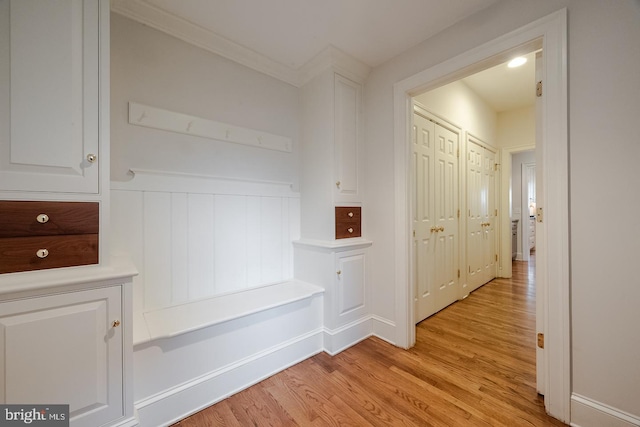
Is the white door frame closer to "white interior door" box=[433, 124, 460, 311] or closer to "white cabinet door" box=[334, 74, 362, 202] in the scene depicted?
"white cabinet door" box=[334, 74, 362, 202]

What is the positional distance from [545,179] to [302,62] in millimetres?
2003

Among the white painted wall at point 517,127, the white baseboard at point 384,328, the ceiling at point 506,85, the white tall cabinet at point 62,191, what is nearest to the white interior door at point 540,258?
the white baseboard at point 384,328

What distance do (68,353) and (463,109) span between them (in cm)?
406

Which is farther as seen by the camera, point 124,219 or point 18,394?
point 124,219

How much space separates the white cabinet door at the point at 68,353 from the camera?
951 millimetres

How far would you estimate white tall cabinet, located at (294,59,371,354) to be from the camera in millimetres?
2053

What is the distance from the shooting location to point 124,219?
1537 millimetres

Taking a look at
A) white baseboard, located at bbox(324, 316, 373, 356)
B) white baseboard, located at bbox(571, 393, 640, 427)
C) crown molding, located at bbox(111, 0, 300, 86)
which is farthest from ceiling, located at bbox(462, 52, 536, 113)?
white baseboard, located at bbox(324, 316, 373, 356)

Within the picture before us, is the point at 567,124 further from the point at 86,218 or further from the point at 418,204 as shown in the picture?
the point at 86,218

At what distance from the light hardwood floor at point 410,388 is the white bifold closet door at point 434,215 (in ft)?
1.45

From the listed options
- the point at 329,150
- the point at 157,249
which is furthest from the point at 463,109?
the point at 157,249

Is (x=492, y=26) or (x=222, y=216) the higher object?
(x=492, y=26)

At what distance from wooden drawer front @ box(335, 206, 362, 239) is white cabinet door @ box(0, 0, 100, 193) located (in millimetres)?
1567

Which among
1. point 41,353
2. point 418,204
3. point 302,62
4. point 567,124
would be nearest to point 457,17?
point 567,124
